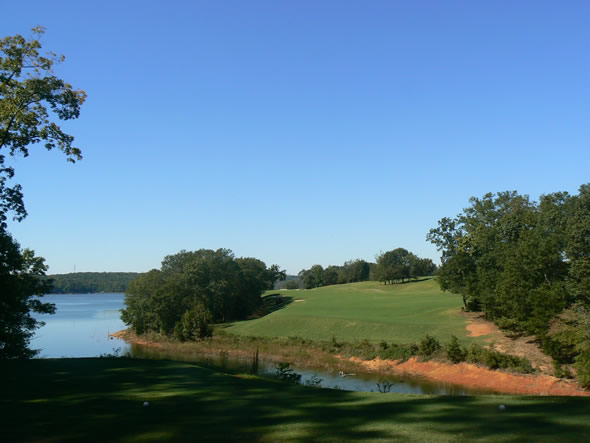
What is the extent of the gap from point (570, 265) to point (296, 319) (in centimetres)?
3172

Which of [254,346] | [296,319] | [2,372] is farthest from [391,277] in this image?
[2,372]

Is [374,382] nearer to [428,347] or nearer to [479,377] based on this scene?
[428,347]

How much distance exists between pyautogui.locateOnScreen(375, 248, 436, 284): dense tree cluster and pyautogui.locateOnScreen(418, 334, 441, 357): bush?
76936mm

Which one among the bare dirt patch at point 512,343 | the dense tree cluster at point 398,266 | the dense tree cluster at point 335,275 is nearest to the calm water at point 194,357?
the bare dirt patch at point 512,343

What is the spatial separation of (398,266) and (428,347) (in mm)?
79964

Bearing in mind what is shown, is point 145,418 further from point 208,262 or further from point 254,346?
point 208,262

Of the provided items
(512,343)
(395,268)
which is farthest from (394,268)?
(512,343)

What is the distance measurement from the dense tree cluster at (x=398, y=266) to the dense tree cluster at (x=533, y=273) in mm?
58315

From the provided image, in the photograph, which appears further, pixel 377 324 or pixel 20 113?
pixel 377 324

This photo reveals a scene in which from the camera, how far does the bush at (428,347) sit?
114ft

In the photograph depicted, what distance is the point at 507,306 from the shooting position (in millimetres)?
35469

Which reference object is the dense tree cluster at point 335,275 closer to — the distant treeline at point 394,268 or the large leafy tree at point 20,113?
the distant treeline at point 394,268

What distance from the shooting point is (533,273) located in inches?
1362

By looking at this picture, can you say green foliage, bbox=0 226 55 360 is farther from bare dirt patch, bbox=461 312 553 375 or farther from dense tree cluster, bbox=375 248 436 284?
dense tree cluster, bbox=375 248 436 284
